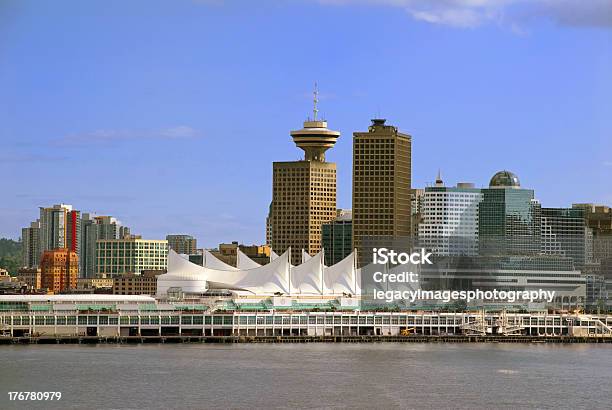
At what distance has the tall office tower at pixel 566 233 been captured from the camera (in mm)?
173625

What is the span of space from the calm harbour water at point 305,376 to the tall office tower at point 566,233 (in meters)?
68.3

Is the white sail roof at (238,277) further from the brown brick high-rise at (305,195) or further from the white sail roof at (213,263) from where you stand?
the brown brick high-rise at (305,195)

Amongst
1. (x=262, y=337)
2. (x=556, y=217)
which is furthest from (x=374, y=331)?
(x=556, y=217)

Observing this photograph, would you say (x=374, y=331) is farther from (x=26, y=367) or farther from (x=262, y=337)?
(x=26, y=367)

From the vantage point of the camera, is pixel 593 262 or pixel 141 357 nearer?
pixel 141 357

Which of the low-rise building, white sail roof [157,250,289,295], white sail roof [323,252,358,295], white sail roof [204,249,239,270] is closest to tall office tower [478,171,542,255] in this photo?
the low-rise building

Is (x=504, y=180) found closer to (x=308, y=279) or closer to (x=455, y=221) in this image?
(x=455, y=221)

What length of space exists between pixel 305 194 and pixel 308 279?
207 ft

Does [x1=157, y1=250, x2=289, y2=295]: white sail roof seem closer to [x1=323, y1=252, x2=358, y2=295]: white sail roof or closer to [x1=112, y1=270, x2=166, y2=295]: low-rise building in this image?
[x1=323, y1=252, x2=358, y2=295]: white sail roof

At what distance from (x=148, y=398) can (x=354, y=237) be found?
111 meters

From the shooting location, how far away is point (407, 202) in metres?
186

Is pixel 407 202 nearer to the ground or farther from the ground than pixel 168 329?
farther from the ground

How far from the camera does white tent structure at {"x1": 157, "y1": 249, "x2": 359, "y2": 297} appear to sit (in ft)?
427

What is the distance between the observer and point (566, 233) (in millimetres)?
185875
